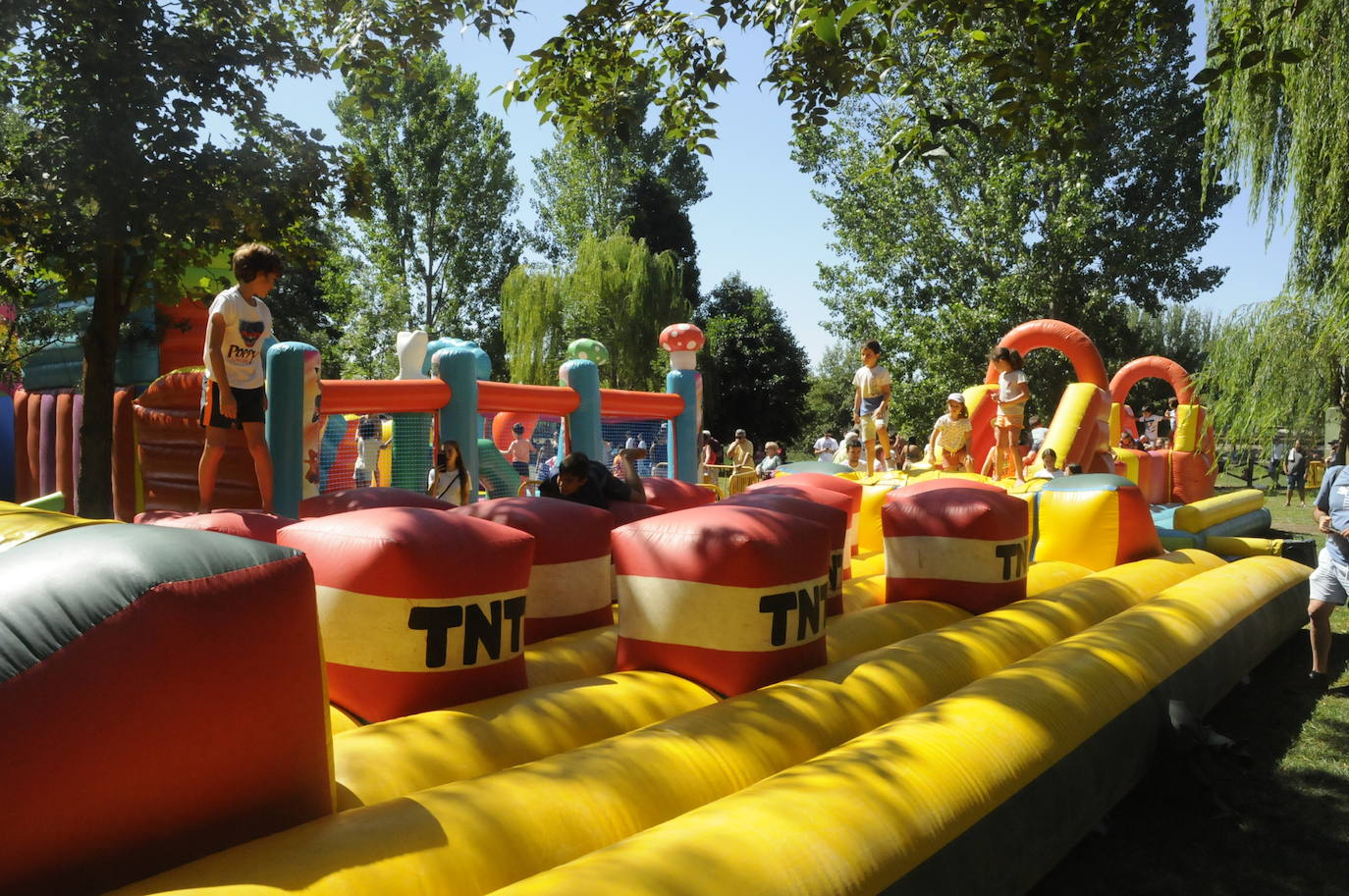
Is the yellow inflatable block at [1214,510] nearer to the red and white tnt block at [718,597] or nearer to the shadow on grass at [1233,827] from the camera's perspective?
the shadow on grass at [1233,827]

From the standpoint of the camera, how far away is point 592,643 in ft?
13.2

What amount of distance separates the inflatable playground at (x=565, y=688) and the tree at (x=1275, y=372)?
303 cm

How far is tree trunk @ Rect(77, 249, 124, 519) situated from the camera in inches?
286

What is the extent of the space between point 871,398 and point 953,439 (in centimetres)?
110

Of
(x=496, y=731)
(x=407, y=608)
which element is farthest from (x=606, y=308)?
(x=496, y=731)

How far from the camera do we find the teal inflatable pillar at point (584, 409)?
30.5 ft

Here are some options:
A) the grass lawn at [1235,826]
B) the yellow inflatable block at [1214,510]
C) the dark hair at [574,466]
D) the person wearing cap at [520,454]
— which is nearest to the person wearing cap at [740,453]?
the person wearing cap at [520,454]

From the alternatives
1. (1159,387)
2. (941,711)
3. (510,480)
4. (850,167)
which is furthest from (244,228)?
(1159,387)

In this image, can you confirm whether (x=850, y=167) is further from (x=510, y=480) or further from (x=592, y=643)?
(x=592, y=643)

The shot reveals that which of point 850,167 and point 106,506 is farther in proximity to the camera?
point 850,167

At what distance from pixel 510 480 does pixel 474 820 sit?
7131 mm

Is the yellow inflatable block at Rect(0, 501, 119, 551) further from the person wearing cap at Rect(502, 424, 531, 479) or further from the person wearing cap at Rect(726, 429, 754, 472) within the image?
the person wearing cap at Rect(726, 429, 754, 472)

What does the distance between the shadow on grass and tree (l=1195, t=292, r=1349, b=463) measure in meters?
4.48

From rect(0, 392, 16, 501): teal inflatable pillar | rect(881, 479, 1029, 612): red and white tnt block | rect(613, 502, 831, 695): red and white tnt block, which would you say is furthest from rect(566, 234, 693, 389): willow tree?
rect(613, 502, 831, 695): red and white tnt block
